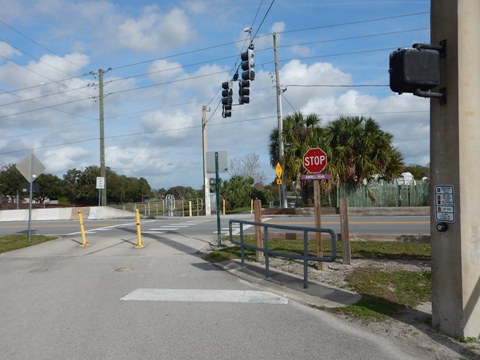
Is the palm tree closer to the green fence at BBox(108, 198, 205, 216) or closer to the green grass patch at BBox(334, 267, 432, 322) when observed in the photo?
the green fence at BBox(108, 198, 205, 216)

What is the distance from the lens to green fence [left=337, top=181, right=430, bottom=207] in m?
29.2

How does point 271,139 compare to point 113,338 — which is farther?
point 271,139

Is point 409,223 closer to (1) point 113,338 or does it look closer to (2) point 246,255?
(2) point 246,255

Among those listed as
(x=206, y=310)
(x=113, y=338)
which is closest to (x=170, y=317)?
(x=206, y=310)

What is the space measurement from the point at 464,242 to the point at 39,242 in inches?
578

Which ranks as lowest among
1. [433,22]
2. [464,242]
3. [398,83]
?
[464,242]

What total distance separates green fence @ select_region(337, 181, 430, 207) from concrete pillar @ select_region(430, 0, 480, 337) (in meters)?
25.1

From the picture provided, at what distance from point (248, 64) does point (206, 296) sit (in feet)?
38.8

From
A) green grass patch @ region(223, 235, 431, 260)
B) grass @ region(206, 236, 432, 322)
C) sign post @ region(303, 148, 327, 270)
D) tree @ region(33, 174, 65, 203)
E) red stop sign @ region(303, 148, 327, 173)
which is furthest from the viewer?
tree @ region(33, 174, 65, 203)

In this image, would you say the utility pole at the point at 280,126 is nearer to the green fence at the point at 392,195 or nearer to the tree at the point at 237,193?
the green fence at the point at 392,195

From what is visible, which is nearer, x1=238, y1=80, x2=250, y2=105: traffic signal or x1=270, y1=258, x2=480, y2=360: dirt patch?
x1=270, y1=258, x2=480, y2=360: dirt patch

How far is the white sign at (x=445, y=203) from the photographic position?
5.32 meters

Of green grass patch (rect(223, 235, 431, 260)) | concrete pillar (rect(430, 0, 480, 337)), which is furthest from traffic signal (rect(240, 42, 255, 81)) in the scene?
concrete pillar (rect(430, 0, 480, 337))

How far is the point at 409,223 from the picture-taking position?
18.9m
